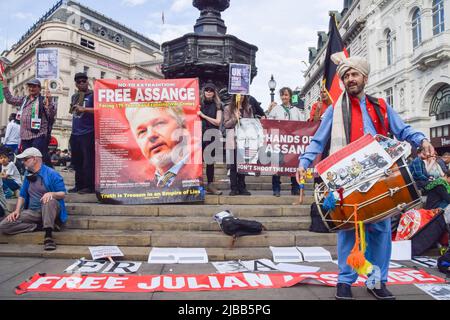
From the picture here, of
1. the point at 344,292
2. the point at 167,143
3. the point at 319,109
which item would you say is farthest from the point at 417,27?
the point at 344,292

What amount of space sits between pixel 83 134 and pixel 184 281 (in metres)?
3.80

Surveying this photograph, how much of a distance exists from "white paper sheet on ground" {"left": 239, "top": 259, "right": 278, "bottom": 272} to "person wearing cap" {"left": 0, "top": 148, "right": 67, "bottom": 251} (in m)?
2.77

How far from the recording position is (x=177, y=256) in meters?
4.35

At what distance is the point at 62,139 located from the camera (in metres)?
49.5

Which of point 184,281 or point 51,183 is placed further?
point 51,183

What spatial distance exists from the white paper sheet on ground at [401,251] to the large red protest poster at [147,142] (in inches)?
120

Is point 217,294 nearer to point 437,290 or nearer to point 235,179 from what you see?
point 437,290

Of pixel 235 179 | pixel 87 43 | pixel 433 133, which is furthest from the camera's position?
pixel 87 43

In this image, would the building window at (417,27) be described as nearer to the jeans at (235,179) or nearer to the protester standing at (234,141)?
the protester standing at (234,141)

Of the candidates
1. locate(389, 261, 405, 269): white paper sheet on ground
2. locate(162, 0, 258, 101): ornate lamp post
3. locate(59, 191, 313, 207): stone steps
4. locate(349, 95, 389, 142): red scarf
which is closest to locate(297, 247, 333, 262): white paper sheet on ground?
locate(389, 261, 405, 269): white paper sheet on ground

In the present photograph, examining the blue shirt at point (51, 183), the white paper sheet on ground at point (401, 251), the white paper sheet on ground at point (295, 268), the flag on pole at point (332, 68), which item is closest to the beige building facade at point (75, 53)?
the flag on pole at point (332, 68)

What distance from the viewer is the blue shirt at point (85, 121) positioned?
6164 millimetres
